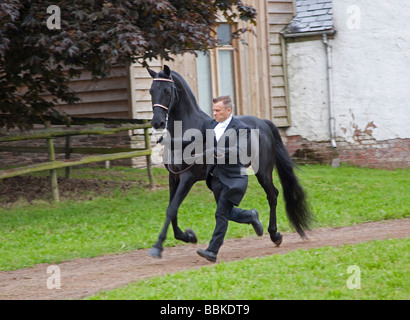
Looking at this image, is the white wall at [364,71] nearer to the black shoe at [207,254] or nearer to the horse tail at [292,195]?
the horse tail at [292,195]

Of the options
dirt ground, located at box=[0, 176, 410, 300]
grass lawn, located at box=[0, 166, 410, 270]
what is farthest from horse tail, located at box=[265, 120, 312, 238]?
grass lawn, located at box=[0, 166, 410, 270]

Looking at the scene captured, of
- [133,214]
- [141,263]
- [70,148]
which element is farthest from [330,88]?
[141,263]

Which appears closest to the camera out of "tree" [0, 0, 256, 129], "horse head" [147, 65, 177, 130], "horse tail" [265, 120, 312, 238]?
"horse head" [147, 65, 177, 130]

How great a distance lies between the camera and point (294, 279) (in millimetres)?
5891

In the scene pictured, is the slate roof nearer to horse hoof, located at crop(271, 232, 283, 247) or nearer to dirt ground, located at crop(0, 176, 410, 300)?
dirt ground, located at crop(0, 176, 410, 300)

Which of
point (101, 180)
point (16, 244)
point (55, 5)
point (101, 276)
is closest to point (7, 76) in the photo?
point (55, 5)

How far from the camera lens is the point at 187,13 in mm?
10656

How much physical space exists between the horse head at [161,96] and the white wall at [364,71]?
978cm

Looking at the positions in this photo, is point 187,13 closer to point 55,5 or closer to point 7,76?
point 55,5

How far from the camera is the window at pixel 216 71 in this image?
613 inches

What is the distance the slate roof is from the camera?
1609 centimetres

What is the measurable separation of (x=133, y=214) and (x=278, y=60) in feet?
26.3

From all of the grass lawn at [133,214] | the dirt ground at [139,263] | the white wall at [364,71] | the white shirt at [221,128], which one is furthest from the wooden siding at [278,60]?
the white shirt at [221,128]

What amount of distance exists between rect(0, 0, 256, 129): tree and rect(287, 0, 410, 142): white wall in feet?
18.6
